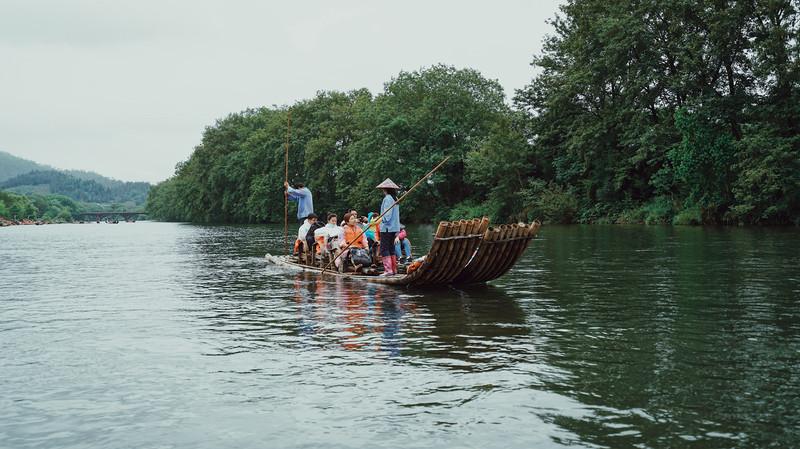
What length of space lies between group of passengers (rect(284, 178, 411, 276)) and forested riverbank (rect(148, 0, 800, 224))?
944 inches

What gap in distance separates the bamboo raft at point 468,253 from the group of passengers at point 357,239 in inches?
41.2

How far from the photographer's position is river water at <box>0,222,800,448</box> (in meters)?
6.14

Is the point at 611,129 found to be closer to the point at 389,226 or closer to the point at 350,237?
the point at 350,237

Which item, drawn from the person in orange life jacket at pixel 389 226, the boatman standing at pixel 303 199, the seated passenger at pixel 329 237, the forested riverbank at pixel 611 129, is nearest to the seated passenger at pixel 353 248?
the seated passenger at pixel 329 237

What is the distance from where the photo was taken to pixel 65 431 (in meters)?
6.32

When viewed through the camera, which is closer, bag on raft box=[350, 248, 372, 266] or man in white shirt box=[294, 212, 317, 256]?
bag on raft box=[350, 248, 372, 266]

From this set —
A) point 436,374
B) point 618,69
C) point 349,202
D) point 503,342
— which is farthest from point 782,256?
point 349,202

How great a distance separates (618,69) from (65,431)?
165 ft

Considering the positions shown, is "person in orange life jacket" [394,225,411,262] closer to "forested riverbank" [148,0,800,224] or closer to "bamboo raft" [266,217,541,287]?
"bamboo raft" [266,217,541,287]

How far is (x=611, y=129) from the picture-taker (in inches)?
2153

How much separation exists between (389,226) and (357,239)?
156cm

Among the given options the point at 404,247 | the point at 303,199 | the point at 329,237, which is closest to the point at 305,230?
the point at 303,199

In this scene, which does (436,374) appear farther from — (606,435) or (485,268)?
(485,268)

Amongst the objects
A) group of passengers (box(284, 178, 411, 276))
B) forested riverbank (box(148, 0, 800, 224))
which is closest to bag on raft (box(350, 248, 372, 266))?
group of passengers (box(284, 178, 411, 276))
